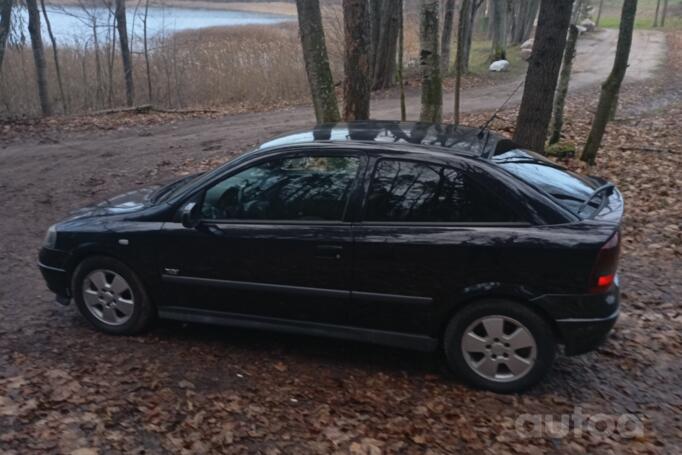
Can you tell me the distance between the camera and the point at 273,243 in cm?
450

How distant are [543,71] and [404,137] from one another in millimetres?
4679

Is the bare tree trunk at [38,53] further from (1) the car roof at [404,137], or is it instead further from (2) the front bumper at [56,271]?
(1) the car roof at [404,137]

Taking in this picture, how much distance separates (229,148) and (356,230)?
827cm

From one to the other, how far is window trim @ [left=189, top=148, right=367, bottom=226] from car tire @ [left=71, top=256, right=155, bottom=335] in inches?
32.9

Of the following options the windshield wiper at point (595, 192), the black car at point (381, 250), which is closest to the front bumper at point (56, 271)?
the black car at point (381, 250)

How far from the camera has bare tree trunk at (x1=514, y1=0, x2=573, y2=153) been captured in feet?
26.9

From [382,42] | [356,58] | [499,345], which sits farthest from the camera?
[382,42]

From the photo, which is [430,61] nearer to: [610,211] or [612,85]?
[612,85]

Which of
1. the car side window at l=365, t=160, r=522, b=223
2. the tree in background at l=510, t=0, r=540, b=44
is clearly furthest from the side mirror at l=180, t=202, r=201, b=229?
the tree in background at l=510, t=0, r=540, b=44

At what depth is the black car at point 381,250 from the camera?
4066mm

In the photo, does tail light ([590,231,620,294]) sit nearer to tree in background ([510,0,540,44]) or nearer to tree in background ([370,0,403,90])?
tree in background ([370,0,403,90])

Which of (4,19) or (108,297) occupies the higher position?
(4,19)

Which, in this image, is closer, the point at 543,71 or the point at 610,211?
the point at 610,211

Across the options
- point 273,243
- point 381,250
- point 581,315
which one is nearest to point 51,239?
point 273,243
